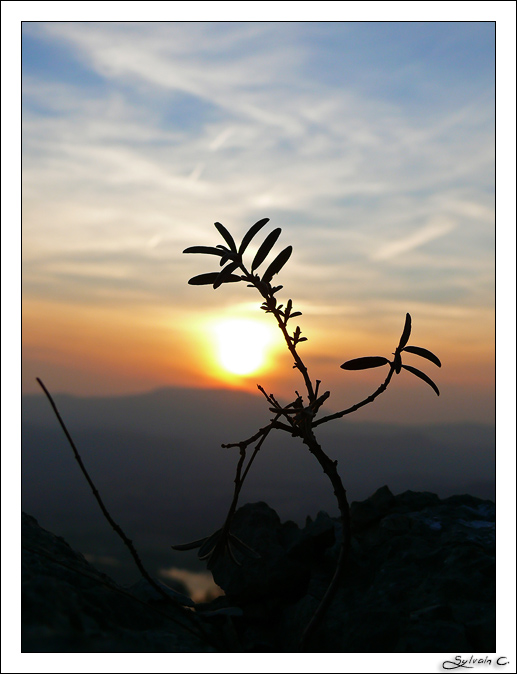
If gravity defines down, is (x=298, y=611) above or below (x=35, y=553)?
below

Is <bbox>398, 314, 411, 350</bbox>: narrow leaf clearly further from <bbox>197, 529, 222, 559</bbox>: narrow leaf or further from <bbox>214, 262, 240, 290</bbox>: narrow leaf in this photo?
<bbox>197, 529, 222, 559</bbox>: narrow leaf

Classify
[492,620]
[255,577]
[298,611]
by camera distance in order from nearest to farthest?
1. [492,620]
2. [298,611]
3. [255,577]

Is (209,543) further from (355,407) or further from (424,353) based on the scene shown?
(424,353)

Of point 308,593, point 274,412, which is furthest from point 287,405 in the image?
point 308,593

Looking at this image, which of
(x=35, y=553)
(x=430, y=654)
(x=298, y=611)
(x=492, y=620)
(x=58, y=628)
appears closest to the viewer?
(x=58, y=628)

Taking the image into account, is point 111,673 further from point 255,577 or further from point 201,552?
point 255,577

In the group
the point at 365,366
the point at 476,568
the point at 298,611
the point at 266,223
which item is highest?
the point at 266,223

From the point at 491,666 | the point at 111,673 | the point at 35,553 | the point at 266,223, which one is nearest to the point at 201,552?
the point at 111,673

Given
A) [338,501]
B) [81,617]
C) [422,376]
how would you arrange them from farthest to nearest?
[422,376] → [338,501] → [81,617]
